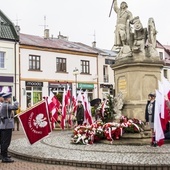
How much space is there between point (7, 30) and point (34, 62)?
14.0 ft

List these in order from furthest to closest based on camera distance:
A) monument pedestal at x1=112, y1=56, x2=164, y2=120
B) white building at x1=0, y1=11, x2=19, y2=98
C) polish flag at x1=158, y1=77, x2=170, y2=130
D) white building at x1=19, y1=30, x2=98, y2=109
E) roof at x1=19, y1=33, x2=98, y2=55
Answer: roof at x1=19, y1=33, x2=98, y2=55
white building at x1=19, y1=30, x2=98, y2=109
white building at x1=0, y1=11, x2=19, y2=98
monument pedestal at x1=112, y1=56, x2=164, y2=120
polish flag at x1=158, y1=77, x2=170, y2=130

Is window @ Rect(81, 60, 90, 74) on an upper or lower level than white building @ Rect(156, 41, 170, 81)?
lower

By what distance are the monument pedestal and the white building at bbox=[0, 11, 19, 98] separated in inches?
925

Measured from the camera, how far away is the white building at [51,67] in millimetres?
36531

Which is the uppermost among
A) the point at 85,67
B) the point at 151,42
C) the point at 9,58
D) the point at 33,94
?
the point at 9,58

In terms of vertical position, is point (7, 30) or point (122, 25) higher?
point (7, 30)

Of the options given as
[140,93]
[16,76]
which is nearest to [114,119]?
[140,93]

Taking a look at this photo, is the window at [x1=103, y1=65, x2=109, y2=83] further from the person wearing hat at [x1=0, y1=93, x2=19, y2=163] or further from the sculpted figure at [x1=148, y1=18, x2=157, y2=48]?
the person wearing hat at [x1=0, y1=93, x2=19, y2=163]

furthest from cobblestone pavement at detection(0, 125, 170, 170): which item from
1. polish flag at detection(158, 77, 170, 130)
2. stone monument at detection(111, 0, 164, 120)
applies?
stone monument at detection(111, 0, 164, 120)

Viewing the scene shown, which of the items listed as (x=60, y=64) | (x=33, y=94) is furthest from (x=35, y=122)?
(x=60, y=64)

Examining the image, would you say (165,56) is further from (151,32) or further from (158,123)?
(158,123)

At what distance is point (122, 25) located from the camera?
1360cm

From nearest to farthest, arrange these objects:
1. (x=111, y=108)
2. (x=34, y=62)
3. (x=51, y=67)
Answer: (x=111, y=108), (x=34, y=62), (x=51, y=67)

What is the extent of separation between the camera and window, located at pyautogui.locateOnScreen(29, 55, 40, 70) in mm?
37188
